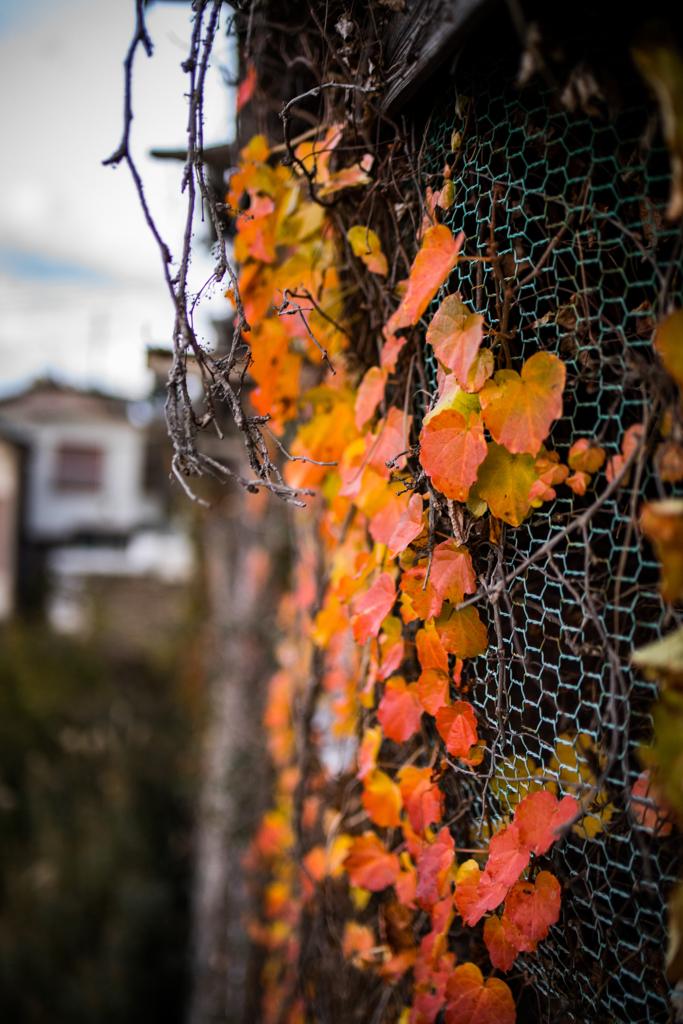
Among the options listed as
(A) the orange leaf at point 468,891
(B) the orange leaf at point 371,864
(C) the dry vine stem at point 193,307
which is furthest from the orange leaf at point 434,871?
(C) the dry vine stem at point 193,307

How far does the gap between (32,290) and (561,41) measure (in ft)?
35.3

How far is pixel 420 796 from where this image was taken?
0.82m

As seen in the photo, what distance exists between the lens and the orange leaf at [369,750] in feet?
3.02

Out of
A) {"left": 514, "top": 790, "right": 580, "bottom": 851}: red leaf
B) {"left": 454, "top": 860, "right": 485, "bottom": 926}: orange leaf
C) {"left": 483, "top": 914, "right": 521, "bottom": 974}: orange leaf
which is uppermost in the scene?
{"left": 514, "top": 790, "right": 580, "bottom": 851}: red leaf

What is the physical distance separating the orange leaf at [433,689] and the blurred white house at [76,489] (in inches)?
382

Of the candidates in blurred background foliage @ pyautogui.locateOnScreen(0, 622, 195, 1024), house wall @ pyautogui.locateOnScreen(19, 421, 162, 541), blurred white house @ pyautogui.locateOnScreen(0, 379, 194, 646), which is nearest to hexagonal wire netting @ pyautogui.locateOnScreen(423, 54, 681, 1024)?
blurred background foliage @ pyautogui.locateOnScreen(0, 622, 195, 1024)

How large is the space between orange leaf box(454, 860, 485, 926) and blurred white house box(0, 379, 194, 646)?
9.74m

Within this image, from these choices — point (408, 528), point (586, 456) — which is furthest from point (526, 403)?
point (408, 528)

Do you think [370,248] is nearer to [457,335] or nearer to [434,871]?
[457,335]

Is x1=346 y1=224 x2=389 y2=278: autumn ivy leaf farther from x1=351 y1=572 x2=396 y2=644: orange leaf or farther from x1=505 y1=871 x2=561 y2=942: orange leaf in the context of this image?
x1=505 y1=871 x2=561 y2=942: orange leaf

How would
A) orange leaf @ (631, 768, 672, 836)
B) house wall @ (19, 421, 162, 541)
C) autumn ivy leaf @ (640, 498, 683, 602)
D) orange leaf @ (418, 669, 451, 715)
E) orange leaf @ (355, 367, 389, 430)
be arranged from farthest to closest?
house wall @ (19, 421, 162, 541) < orange leaf @ (355, 367, 389, 430) < orange leaf @ (418, 669, 451, 715) < orange leaf @ (631, 768, 672, 836) < autumn ivy leaf @ (640, 498, 683, 602)

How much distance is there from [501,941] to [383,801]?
272 mm

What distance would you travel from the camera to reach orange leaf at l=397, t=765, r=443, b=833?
792 mm

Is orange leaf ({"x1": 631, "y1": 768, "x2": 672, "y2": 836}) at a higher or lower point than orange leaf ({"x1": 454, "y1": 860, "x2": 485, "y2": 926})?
higher
